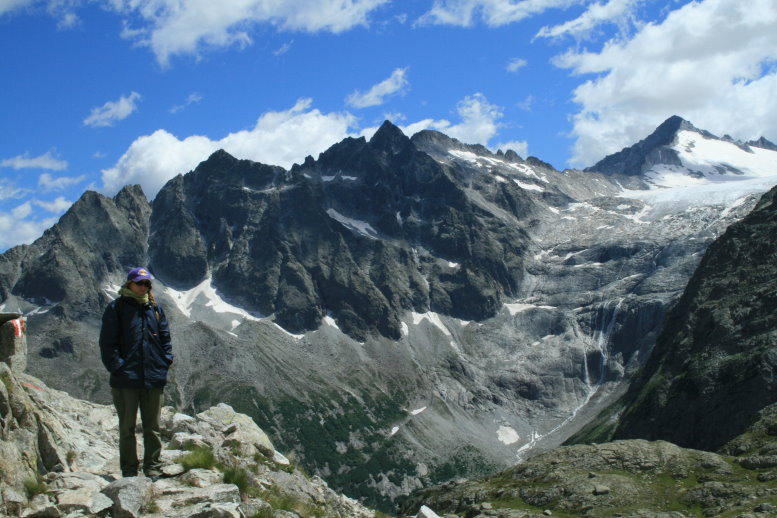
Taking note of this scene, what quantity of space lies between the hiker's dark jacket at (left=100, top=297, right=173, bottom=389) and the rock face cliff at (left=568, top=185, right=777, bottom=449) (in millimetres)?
116515

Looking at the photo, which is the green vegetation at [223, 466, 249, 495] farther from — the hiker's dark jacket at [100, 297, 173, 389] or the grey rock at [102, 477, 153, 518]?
the hiker's dark jacket at [100, 297, 173, 389]

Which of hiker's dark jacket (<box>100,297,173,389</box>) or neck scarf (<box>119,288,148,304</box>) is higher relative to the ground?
neck scarf (<box>119,288,148,304</box>)

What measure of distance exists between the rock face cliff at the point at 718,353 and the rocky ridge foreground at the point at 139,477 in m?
111

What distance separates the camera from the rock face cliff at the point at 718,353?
124 metres

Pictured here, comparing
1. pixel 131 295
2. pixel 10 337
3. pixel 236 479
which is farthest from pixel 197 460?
pixel 10 337

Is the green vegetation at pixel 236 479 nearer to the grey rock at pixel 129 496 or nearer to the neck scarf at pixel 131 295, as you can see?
the grey rock at pixel 129 496

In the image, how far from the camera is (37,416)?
1920 cm

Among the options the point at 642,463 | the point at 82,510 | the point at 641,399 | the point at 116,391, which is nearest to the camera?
the point at 82,510

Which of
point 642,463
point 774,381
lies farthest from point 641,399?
point 642,463

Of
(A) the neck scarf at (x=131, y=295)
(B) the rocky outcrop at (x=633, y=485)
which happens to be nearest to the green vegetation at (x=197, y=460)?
(A) the neck scarf at (x=131, y=295)

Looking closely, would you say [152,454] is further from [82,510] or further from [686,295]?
[686,295]

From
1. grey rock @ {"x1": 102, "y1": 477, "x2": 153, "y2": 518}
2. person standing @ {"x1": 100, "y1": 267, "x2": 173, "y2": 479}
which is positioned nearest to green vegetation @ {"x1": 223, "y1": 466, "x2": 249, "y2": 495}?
person standing @ {"x1": 100, "y1": 267, "x2": 173, "y2": 479}

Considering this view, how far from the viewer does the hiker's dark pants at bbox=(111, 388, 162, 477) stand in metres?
17.2

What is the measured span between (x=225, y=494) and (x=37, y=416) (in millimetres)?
6536
